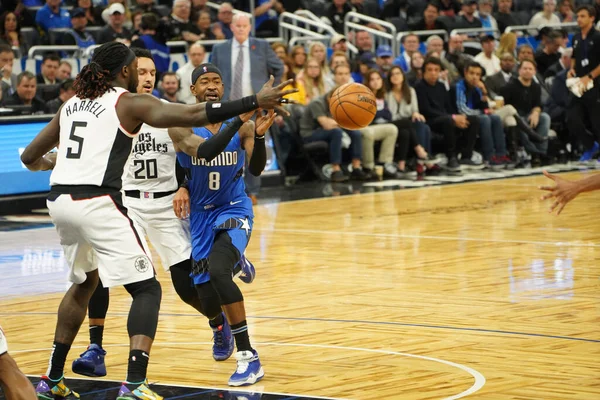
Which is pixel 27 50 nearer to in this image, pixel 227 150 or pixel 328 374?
pixel 227 150

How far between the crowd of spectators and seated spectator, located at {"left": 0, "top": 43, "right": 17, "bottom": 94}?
19 mm

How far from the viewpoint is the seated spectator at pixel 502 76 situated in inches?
798

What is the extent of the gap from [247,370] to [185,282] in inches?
42.0

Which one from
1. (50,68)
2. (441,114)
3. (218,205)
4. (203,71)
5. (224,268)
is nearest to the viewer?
(224,268)

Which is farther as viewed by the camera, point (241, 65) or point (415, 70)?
point (415, 70)

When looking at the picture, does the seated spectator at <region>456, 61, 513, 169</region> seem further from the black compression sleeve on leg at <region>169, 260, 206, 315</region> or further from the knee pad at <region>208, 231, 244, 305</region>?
the knee pad at <region>208, 231, 244, 305</region>

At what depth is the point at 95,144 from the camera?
19.0 ft

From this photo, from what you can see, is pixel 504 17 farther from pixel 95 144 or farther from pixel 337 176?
Result: pixel 95 144

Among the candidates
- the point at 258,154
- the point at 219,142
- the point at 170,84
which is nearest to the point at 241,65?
the point at 170,84

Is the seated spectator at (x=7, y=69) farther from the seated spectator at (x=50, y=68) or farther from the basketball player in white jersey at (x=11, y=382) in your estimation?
the basketball player in white jersey at (x=11, y=382)

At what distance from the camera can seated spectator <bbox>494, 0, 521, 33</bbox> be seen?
2428 centimetres

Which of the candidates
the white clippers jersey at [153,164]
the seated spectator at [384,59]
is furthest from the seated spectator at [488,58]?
the white clippers jersey at [153,164]

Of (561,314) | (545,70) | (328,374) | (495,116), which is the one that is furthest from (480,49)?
(328,374)

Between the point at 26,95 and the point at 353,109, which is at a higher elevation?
the point at 353,109
